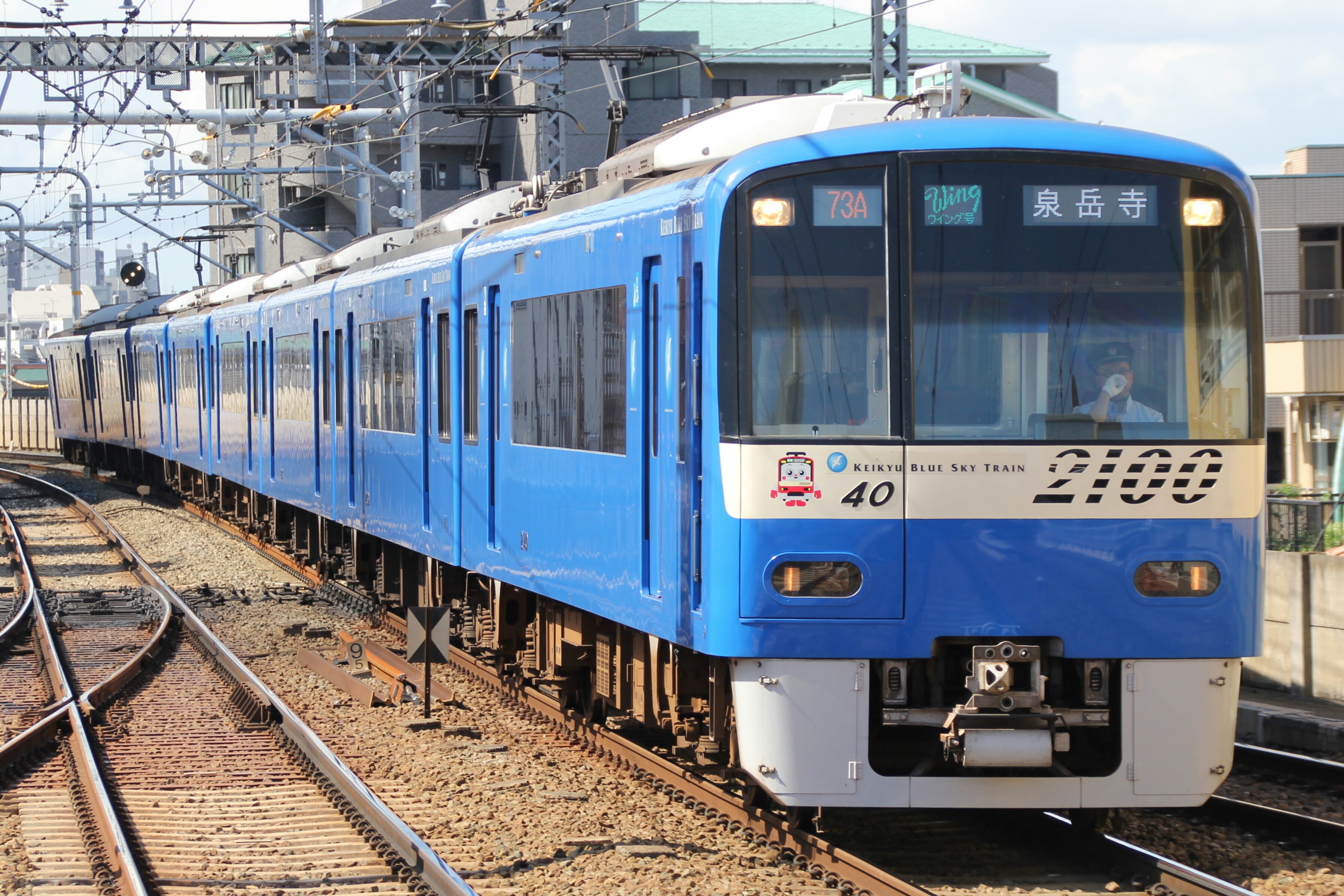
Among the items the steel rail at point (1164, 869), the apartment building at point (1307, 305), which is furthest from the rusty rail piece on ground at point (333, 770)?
the apartment building at point (1307, 305)

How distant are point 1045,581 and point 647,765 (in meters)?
2.70

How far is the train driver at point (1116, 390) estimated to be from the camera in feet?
21.0

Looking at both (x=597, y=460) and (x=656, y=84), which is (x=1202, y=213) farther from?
(x=656, y=84)

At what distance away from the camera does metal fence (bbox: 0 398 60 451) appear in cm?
5219

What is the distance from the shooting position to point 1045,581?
6.40m

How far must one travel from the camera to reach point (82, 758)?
905 cm

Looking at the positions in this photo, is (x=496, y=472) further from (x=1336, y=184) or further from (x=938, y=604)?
(x=1336, y=184)

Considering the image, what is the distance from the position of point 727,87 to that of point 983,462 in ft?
169

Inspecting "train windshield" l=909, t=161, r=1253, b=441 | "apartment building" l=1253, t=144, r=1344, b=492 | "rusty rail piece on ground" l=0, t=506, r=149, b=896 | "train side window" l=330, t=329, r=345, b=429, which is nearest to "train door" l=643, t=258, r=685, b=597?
"train windshield" l=909, t=161, r=1253, b=441

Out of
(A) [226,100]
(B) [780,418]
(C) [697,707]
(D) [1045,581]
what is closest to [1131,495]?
(D) [1045,581]

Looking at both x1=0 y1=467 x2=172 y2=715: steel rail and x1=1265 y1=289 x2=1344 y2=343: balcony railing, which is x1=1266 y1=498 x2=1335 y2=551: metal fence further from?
x1=0 y1=467 x2=172 y2=715: steel rail

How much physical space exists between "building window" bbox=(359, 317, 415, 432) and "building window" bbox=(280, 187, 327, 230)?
4682 centimetres

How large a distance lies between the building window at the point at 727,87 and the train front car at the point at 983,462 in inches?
1961

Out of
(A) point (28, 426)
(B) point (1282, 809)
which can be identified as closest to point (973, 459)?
(B) point (1282, 809)
